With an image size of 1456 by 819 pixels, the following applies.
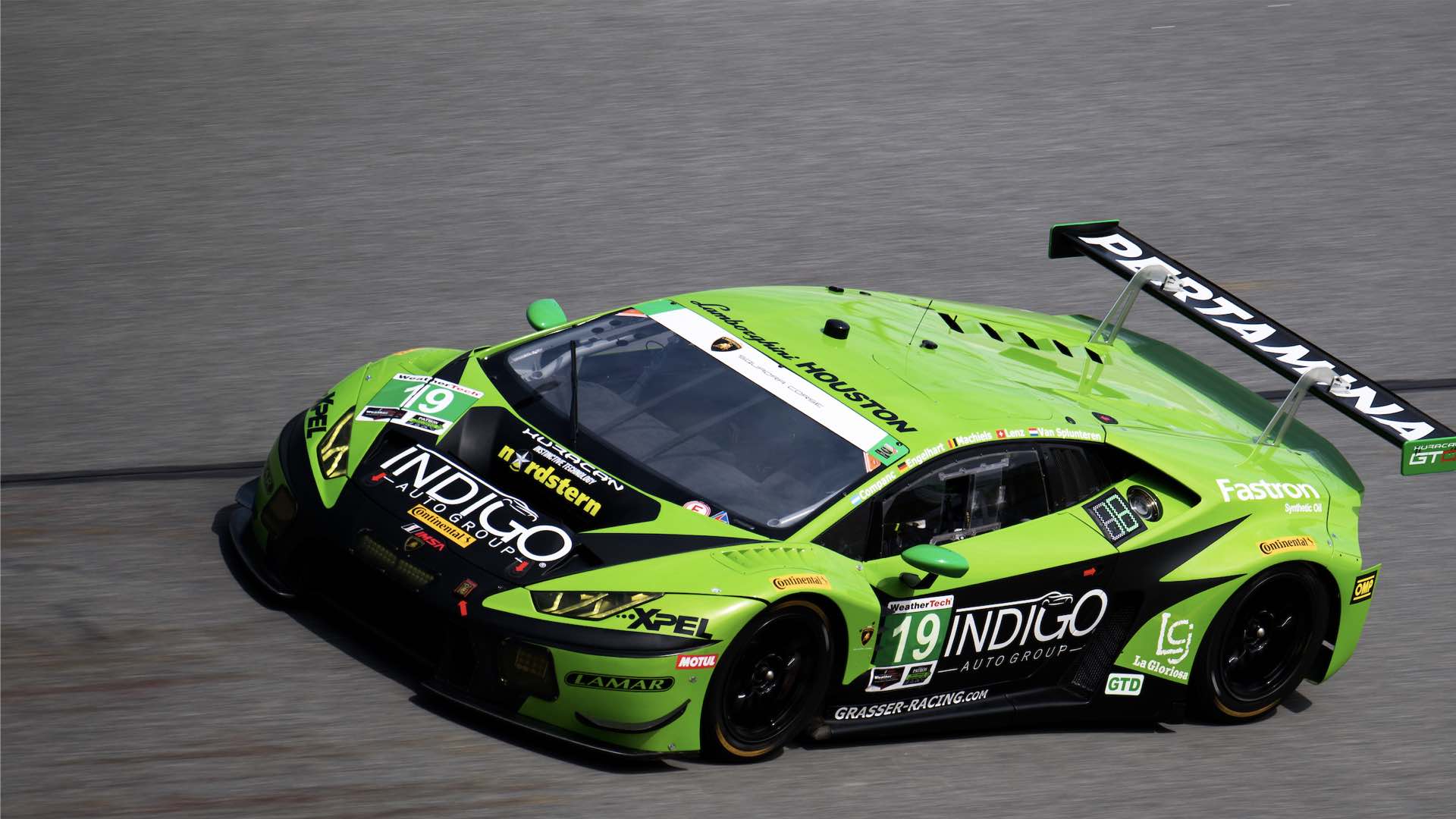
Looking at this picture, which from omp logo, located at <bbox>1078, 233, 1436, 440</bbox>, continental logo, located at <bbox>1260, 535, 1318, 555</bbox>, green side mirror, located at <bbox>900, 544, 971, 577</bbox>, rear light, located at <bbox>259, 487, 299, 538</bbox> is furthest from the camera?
omp logo, located at <bbox>1078, 233, 1436, 440</bbox>

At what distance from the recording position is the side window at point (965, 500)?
5.57 metres

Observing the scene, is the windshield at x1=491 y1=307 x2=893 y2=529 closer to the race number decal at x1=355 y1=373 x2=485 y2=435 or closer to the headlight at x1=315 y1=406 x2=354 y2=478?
the race number decal at x1=355 y1=373 x2=485 y2=435

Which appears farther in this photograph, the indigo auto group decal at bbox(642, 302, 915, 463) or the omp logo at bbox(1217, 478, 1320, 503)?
the omp logo at bbox(1217, 478, 1320, 503)

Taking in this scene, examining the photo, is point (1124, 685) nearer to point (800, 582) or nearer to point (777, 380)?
point (800, 582)

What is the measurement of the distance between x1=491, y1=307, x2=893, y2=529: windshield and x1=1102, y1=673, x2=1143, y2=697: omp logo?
1.30 metres

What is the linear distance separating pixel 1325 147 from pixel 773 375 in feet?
23.8

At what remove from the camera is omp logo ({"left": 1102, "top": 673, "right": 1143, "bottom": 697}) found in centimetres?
599

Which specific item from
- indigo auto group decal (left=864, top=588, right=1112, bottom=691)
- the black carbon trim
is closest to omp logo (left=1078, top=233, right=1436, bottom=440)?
indigo auto group decal (left=864, top=588, right=1112, bottom=691)

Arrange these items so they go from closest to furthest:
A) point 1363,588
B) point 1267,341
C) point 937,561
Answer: point 937,561 < point 1363,588 < point 1267,341

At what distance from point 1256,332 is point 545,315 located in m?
3.02

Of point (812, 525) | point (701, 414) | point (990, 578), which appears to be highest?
point (701, 414)

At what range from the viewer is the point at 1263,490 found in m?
6.32

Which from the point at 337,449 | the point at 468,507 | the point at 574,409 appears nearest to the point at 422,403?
the point at 337,449

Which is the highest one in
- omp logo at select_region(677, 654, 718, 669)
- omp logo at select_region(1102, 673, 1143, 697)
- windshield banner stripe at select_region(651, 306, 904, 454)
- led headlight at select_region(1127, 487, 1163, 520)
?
windshield banner stripe at select_region(651, 306, 904, 454)
